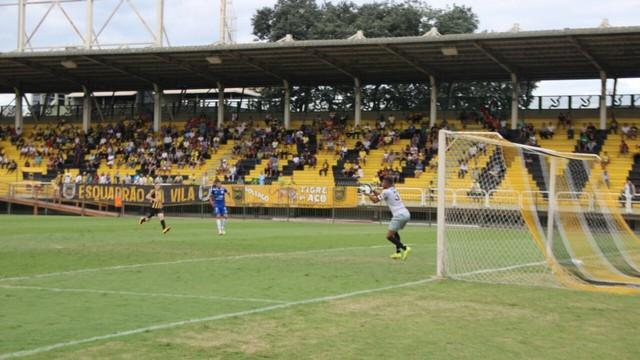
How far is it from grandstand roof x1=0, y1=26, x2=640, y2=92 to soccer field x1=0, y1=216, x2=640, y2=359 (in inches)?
986

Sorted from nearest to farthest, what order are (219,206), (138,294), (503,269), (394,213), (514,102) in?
(138,294), (503,269), (394,213), (219,206), (514,102)

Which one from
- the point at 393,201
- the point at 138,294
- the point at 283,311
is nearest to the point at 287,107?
the point at 393,201

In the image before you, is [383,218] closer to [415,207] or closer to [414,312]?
[415,207]

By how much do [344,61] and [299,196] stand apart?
32.2 ft

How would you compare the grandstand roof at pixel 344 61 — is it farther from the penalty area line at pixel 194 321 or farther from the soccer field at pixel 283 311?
the penalty area line at pixel 194 321

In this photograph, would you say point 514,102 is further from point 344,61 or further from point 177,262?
point 177,262

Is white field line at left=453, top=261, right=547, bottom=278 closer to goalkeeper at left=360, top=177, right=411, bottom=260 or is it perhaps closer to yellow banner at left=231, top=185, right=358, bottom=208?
goalkeeper at left=360, top=177, right=411, bottom=260

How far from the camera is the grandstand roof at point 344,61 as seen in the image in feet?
135

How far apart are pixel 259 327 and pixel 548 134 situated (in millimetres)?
37932

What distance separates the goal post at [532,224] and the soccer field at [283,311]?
103cm

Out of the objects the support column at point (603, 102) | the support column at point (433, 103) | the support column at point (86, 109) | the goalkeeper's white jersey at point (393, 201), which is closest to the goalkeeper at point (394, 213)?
the goalkeeper's white jersey at point (393, 201)

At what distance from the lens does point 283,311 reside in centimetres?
1060

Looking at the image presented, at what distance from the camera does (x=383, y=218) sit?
3966 cm

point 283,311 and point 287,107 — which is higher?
point 287,107
